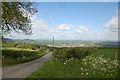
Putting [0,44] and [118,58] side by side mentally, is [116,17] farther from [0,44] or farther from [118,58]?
[0,44]

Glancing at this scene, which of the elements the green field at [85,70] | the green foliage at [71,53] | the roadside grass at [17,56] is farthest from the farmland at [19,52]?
the green foliage at [71,53]

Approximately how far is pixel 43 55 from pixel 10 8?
148 cm

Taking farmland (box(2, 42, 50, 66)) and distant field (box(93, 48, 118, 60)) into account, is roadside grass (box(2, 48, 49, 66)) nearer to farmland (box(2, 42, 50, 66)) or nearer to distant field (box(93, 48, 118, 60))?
farmland (box(2, 42, 50, 66))

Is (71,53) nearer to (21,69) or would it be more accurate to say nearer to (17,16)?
(21,69)

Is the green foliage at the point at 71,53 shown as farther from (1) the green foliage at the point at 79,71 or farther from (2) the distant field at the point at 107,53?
(1) the green foliage at the point at 79,71

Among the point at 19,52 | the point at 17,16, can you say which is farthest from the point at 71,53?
the point at 17,16

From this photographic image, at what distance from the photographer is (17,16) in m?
2.32

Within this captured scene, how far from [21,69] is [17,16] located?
53.5 inches

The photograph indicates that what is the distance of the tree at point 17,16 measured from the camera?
2.24 m

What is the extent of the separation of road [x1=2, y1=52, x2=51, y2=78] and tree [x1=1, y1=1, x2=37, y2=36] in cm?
78

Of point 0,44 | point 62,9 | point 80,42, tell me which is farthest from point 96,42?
point 0,44

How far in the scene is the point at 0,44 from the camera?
2088 mm

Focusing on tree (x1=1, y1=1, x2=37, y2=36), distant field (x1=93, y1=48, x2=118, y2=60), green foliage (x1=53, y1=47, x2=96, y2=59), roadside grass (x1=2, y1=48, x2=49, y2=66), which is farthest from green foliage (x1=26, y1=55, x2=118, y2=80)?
tree (x1=1, y1=1, x2=37, y2=36)

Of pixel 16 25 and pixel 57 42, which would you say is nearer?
pixel 57 42
